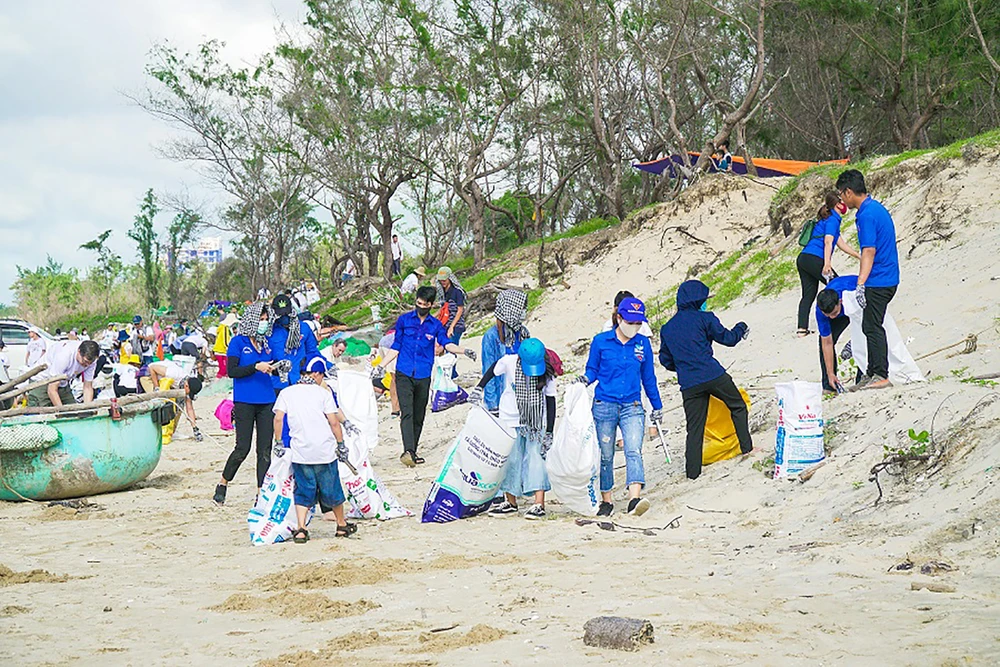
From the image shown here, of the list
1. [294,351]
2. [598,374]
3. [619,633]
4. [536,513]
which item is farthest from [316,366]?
[619,633]

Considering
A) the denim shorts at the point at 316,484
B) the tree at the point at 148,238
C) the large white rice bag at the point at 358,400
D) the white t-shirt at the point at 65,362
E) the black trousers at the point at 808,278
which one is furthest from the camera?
the tree at the point at 148,238

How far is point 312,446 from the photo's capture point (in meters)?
7.88

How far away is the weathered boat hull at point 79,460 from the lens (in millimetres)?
10273

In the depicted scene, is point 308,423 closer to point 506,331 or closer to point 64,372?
point 506,331

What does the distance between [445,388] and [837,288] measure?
21.3 ft

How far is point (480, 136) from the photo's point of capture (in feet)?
108

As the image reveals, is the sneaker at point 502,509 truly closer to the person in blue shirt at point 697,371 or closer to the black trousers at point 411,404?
the person in blue shirt at point 697,371

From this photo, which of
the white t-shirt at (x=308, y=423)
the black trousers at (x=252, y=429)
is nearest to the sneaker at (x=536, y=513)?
the white t-shirt at (x=308, y=423)

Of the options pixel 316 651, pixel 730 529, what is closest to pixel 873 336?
pixel 730 529

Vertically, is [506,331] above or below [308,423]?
above

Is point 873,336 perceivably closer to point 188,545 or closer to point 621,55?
point 188,545

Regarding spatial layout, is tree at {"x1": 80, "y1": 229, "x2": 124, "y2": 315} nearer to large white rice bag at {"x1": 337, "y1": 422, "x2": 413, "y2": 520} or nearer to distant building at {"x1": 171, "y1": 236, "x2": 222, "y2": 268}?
distant building at {"x1": 171, "y1": 236, "x2": 222, "y2": 268}

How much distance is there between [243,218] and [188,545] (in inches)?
1543

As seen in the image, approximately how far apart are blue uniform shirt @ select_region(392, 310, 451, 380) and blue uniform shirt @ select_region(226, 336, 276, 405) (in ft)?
7.33
